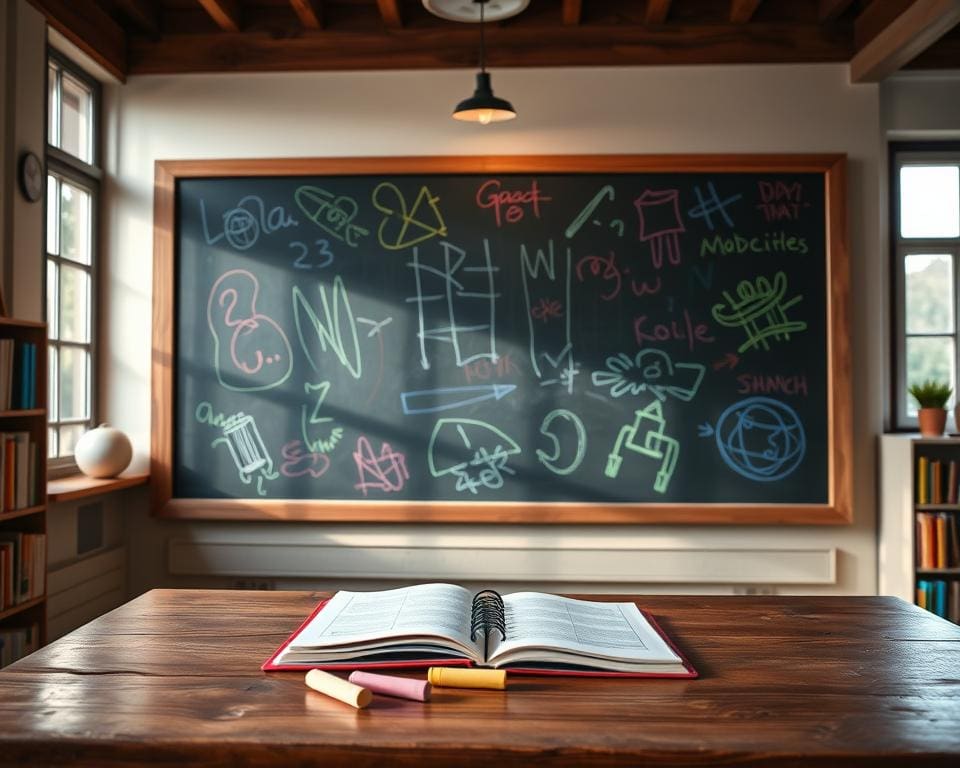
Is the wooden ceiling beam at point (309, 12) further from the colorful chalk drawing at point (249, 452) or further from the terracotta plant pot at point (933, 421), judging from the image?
the terracotta plant pot at point (933, 421)

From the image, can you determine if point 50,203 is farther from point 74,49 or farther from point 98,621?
point 98,621

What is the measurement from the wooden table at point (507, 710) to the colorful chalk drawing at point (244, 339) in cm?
235

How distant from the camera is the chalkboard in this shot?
153 inches

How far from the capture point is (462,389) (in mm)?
3910

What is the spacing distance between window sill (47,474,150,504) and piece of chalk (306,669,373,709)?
222 centimetres

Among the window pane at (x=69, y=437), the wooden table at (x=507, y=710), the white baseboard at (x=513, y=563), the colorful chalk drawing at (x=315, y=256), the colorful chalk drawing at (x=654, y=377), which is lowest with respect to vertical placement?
the white baseboard at (x=513, y=563)

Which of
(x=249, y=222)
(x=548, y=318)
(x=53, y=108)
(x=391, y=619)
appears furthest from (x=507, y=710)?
(x=53, y=108)

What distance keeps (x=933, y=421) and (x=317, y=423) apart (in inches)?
101

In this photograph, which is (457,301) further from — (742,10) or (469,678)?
(469,678)

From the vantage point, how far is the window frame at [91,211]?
11.9 feet

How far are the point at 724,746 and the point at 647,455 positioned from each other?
278 cm

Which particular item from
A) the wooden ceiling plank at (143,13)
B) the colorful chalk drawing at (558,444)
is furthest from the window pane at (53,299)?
the colorful chalk drawing at (558,444)

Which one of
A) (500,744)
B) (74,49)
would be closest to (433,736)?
(500,744)

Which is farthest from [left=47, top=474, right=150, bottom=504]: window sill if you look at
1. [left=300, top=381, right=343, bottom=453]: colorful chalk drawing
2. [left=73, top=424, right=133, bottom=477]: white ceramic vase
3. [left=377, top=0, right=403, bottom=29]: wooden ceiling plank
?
[left=377, top=0, right=403, bottom=29]: wooden ceiling plank
